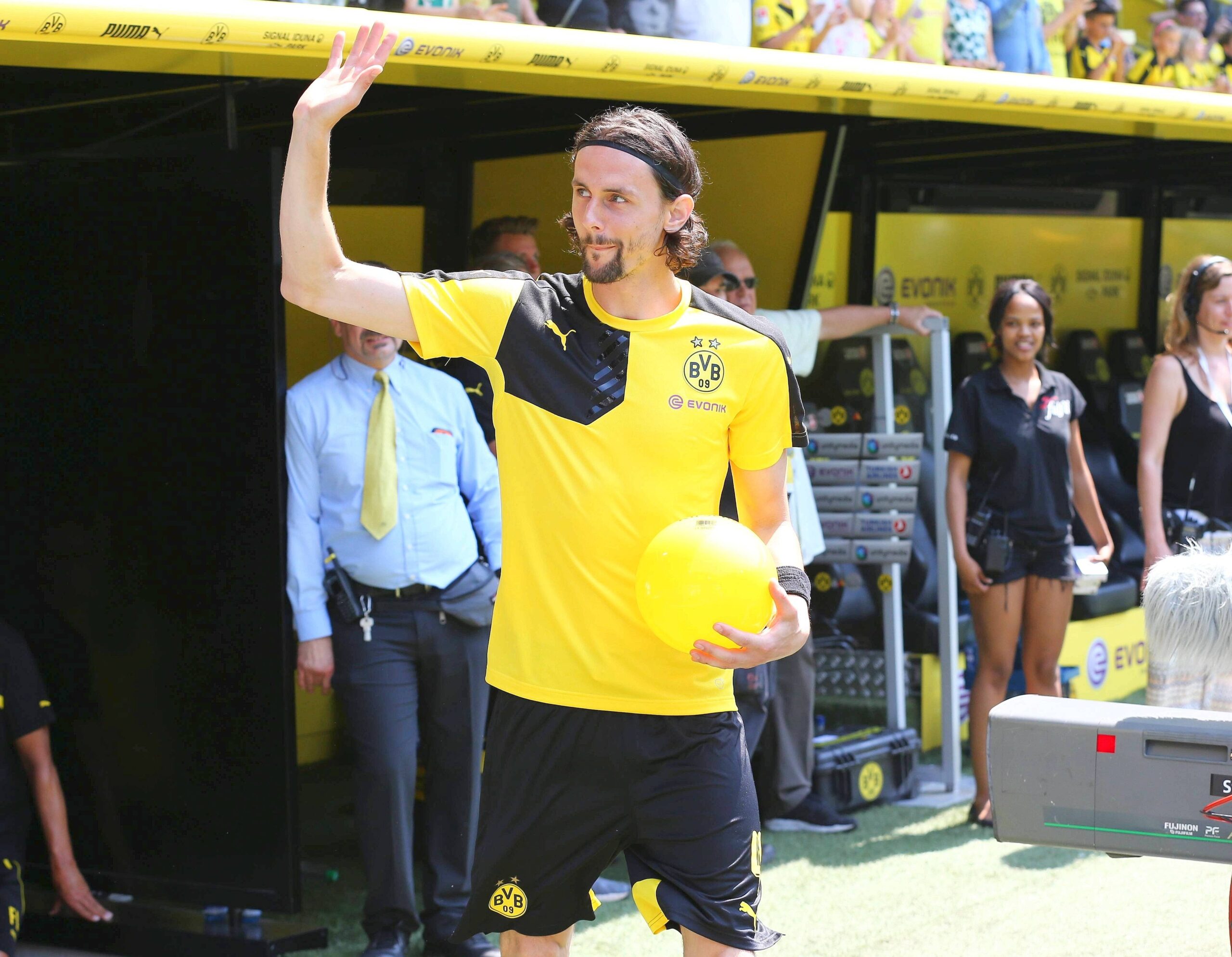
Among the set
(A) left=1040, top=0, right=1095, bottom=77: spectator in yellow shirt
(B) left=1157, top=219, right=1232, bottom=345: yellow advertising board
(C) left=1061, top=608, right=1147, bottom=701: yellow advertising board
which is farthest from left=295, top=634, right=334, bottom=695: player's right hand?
(B) left=1157, top=219, right=1232, bottom=345: yellow advertising board

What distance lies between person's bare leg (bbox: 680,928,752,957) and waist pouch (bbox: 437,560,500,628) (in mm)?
1658

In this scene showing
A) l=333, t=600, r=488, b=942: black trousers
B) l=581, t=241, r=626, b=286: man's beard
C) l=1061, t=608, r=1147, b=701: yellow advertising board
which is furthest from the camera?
l=1061, t=608, r=1147, b=701: yellow advertising board

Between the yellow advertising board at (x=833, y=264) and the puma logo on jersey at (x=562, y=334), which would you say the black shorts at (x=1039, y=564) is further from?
the puma logo on jersey at (x=562, y=334)

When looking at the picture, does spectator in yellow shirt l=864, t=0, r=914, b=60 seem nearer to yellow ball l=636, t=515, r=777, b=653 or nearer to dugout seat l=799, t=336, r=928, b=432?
dugout seat l=799, t=336, r=928, b=432

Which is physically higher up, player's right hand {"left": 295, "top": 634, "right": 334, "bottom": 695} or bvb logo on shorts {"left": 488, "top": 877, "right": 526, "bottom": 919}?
player's right hand {"left": 295, "top": 634, "right": 334, "bottom": 695}

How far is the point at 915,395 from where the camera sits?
6.50 meters

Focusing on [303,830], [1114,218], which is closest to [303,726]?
[303,830]

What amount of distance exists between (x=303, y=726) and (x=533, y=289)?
153 inches

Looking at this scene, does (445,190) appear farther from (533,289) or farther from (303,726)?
(533,289)

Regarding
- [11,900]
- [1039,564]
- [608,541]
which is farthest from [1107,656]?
[608,541]

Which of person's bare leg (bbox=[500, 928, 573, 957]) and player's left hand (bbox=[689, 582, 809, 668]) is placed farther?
person's bare leg (bbox=[500, 928, 573, 957])

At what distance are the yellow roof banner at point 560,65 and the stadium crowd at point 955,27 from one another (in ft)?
0.54

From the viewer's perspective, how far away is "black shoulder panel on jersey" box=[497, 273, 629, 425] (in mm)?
2641

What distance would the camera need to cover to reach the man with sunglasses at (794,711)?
5.23 metres
